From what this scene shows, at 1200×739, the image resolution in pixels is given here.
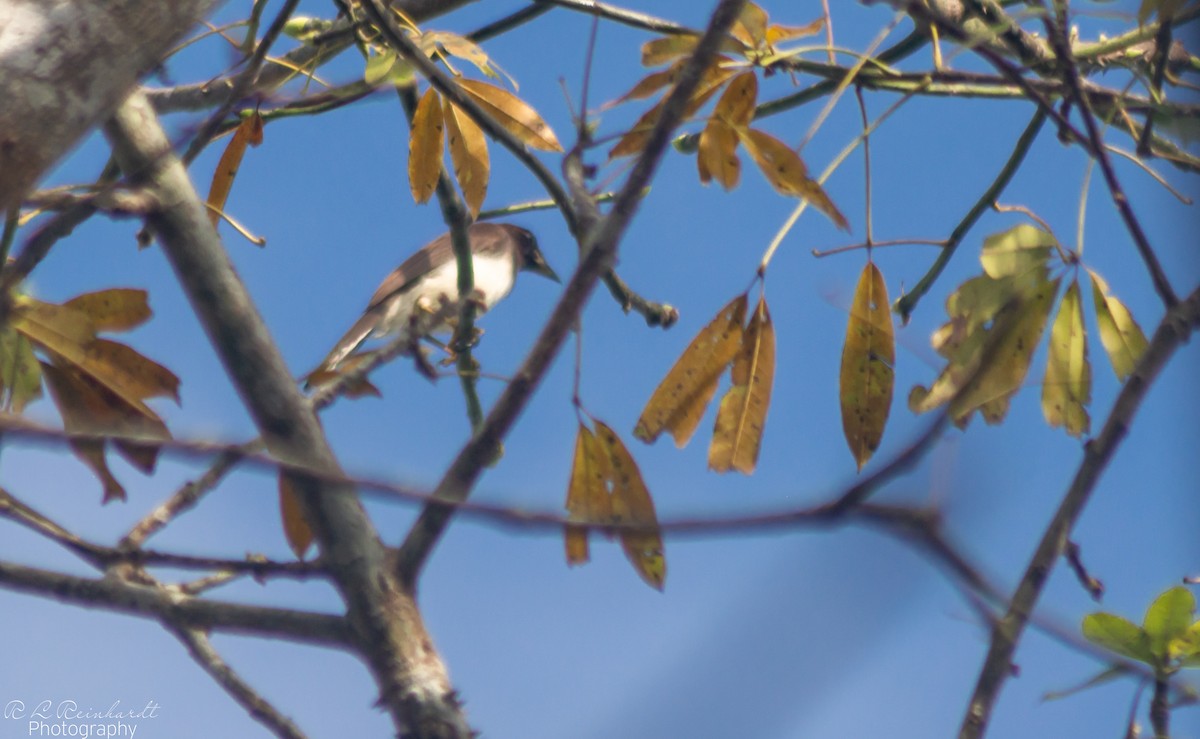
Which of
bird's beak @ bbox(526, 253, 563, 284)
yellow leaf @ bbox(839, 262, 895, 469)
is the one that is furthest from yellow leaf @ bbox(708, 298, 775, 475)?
bird's beak @ bbox(526, 253, 563, 284)

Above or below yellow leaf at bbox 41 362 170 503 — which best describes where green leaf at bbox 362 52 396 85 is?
above

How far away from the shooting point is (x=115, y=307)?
99.3 inches

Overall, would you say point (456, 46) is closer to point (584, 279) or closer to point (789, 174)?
point (789, 174)

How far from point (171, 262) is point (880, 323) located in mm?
1516

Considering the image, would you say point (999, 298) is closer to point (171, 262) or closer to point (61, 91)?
point (171, 262)

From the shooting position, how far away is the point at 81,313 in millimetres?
2471

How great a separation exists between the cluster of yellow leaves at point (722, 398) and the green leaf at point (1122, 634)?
2.48ft

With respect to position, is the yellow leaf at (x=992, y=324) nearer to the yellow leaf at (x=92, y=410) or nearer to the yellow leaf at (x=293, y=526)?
the yellow leaf at (x=293, y=526)

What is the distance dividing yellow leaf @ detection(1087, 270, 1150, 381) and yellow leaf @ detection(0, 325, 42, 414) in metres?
2.27

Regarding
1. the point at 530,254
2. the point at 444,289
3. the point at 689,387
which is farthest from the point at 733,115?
the point at 530,254

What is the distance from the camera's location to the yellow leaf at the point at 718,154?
240cm

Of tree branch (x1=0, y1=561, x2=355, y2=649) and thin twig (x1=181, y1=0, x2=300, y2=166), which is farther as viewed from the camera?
thin twig (x1=181, y1=0, x2=300, y2=166)

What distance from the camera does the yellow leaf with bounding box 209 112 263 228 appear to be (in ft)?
10.0

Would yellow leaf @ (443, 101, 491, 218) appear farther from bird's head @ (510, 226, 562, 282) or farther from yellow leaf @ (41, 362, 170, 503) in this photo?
bird's head @ (510, 226, 562, 282)
